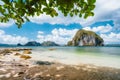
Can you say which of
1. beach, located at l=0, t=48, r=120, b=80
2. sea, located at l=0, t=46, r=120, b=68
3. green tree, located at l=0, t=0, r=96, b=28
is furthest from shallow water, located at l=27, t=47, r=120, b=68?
green tree, located at l=0, t=0, r=96, b=28

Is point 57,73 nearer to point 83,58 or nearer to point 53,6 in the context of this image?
point 53,6

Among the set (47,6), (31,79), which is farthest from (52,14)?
(31,79)

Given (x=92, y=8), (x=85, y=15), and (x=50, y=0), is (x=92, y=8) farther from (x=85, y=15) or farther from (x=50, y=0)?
(x=50, y=0)

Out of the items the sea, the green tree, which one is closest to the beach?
the sea

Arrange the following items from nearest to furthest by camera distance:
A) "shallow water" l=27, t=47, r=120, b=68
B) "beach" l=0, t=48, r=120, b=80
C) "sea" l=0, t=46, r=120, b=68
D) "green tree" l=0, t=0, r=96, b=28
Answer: "green tree" l=0, t=0, r=96, b=28, "beach" l=0, t=48, r=120, b=80, "sea" l=0, t=46, r=120, b=68, "shallow water" l=27, t=47, r=120, b=68

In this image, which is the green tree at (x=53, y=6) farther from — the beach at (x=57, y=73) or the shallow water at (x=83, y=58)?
the shallow water at (x=83, y=58)

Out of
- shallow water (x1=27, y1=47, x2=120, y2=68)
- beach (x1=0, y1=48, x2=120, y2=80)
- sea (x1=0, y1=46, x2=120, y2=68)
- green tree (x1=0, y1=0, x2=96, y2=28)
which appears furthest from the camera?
shallow water (x1=27, y1=47, x2=120, y2=68)

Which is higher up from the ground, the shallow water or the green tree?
the green tree

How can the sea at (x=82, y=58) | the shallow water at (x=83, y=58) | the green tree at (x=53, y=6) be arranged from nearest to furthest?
the green tree at (x=53, y=6) < the sea at (x=82, y=58) < the shallow water at (x=83, y=58)

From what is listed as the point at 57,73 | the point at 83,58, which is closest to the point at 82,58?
the point at 83,58

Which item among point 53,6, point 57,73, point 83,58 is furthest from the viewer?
point 83,58

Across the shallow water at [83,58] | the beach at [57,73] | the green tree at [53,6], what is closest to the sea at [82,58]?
the shallow water at [83,58]

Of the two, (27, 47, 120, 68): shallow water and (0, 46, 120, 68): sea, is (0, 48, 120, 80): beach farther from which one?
(27, 47, 120, 68): shallow water

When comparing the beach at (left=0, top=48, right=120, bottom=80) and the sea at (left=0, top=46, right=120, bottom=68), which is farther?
the sea at (left=0, top=46, right=120, bottom=68)
